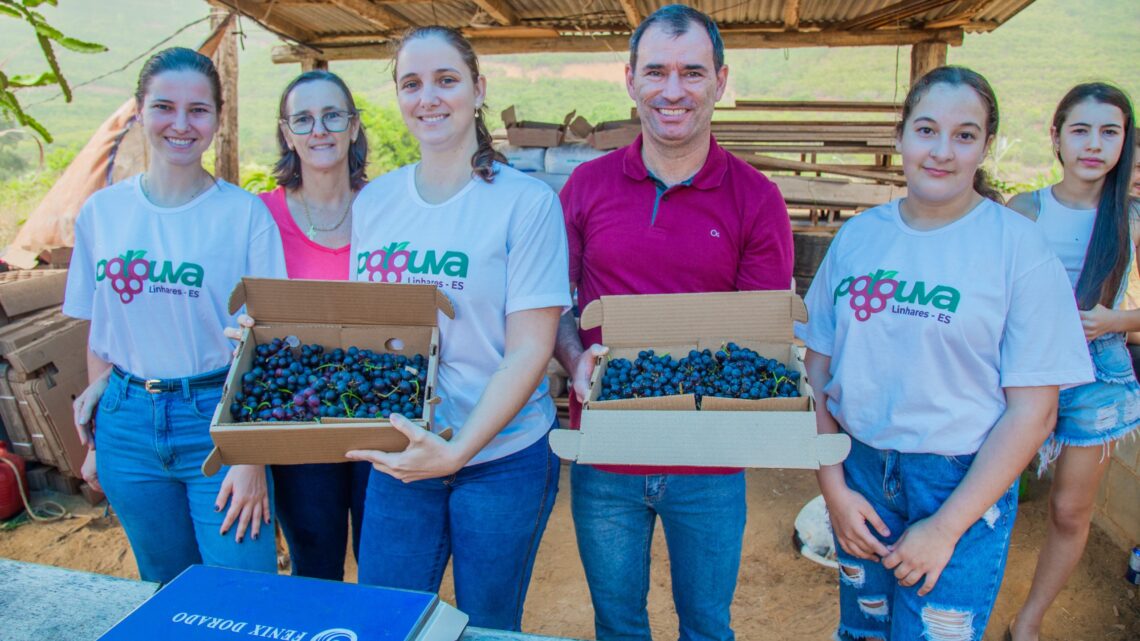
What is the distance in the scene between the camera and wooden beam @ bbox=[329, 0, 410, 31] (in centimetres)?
532

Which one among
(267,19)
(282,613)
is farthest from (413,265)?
(267,19)

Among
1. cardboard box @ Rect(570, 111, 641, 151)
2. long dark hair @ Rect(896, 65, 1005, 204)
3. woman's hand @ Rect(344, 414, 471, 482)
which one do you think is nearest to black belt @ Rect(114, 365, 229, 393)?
woman's hand @ Rect(344, 414, 471, 482)

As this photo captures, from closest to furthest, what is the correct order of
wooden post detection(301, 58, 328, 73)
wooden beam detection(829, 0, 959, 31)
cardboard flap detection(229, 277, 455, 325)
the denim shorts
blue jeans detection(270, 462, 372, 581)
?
cardboard flap detection(229, 277, 455, 325), blue jeans detection(270, 462, 372, 581), the denim shorts, wooden beam detection(829, 0, 959, 31), wooden post detection(301, 58, 328, 73)

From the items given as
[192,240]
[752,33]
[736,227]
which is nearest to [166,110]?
[192,240]

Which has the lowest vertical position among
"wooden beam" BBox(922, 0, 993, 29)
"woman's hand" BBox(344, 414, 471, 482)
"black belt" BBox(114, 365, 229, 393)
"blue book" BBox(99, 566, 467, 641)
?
"blue book" BBox(99, 566, 467, 641)

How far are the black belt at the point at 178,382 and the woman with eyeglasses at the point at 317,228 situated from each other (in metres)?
0.35

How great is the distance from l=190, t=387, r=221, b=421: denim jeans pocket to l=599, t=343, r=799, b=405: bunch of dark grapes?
1.06 metres

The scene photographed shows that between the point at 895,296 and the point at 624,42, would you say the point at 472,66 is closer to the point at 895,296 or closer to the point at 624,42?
the point at 895,296

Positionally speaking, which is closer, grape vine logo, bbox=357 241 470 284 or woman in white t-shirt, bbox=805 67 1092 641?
woman in white t-shirt, bbox=805 67 1092 641

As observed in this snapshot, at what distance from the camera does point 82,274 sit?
2.10m

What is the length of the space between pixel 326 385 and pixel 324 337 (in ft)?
0.71

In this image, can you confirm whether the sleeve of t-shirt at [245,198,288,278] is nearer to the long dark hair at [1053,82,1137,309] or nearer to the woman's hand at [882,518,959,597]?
the woman's hand at [882,518,959,597]

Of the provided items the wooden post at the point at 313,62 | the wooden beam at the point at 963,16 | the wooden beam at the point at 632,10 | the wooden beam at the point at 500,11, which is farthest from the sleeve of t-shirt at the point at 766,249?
the wooden post at the point at 313,62

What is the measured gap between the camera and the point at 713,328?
1.87m
